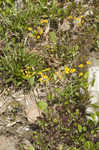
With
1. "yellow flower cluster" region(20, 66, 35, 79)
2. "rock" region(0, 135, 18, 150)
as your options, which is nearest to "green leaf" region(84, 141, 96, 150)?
"rock" region(0, 135, 18, 150)

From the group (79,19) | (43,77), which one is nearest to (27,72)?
(43,77)

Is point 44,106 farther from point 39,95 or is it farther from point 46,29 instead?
point 46,29

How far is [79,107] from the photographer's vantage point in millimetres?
2857

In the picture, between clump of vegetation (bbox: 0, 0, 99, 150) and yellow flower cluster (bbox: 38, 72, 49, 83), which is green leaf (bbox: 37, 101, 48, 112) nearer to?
clump of vegetation (bbox: 0, 0, 99, 150)

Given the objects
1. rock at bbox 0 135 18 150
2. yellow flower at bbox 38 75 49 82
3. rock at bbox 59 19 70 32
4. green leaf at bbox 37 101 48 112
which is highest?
rock at bbox 59 19 70 32

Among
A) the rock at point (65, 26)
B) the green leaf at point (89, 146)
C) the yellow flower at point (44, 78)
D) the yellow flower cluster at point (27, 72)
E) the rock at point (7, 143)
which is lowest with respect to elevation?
the green leaf at point (89, 146)

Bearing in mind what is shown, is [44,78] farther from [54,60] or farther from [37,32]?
[37,32]

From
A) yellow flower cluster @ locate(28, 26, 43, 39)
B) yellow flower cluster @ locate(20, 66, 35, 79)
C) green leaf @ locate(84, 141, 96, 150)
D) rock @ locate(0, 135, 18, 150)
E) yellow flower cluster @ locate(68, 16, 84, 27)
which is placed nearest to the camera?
green leaf @ locate(84, 141, 96, 150)

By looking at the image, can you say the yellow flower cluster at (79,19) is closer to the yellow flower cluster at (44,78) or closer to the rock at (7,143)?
the yellow flower cluster at (44,78)

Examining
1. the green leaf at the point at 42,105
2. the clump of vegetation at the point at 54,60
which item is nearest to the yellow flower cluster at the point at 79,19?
the clump of vegetation at the point at 54,60

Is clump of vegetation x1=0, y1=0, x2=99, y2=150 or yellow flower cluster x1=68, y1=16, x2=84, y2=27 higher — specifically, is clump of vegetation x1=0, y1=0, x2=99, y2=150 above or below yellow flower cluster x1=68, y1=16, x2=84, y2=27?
below

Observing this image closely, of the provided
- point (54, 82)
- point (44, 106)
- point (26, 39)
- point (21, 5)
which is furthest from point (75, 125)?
point (21, 5)

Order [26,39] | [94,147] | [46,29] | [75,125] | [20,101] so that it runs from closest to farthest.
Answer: [94,147]
[75,125]
[20,101]
[26,39]
[46,29]

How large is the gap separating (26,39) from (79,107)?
135 centimetres
